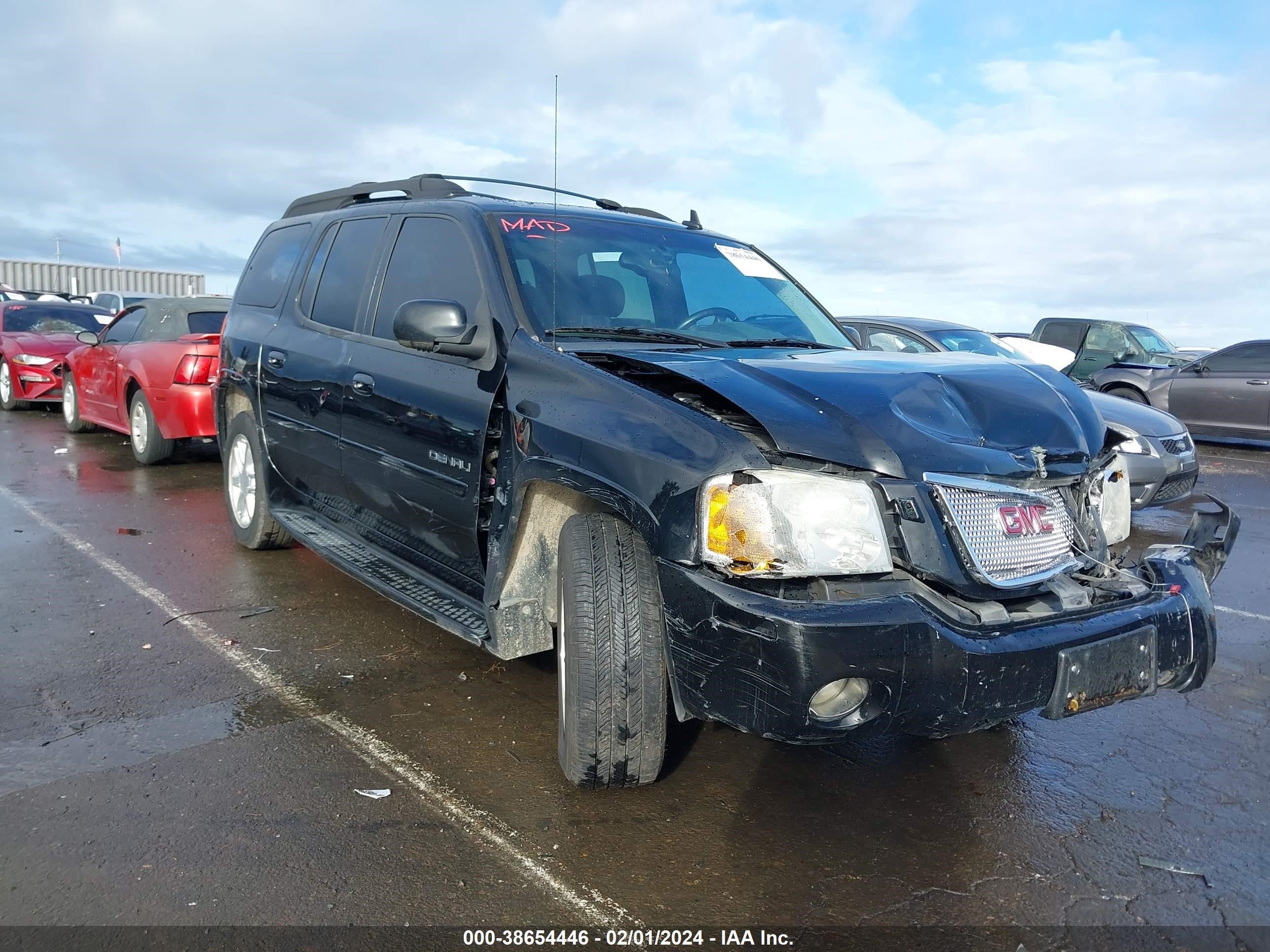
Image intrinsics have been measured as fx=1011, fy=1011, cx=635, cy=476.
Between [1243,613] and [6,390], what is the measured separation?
14578 millimetres

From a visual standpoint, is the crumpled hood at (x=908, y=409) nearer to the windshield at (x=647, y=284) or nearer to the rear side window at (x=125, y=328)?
the windshield at (x=647, y=284)

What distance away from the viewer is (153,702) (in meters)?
3.79

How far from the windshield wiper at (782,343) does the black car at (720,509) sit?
0.03 metres

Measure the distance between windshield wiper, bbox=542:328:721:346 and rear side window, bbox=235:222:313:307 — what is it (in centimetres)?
237

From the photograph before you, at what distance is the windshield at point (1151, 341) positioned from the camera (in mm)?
16047

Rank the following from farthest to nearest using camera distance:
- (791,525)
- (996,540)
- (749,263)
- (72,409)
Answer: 1. (72,409)
2. (749,263)
3. (996,540)
4. (791,525)

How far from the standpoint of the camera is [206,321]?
955 cm

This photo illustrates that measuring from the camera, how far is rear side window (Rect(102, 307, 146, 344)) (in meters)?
10.0

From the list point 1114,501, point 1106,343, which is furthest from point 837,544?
point 1106,343

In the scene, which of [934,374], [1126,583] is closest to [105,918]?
[934,374]

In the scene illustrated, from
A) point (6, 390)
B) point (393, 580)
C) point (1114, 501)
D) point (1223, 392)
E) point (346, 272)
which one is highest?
point (346, 272)

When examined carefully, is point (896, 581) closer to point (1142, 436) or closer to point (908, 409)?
point (908, 409)

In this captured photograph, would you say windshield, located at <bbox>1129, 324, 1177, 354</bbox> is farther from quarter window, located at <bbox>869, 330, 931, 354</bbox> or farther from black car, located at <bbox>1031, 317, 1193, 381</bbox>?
quarter window, located at <bbox>869, 330, 931, 354</bbox>

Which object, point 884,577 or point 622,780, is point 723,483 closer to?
point 884,577
